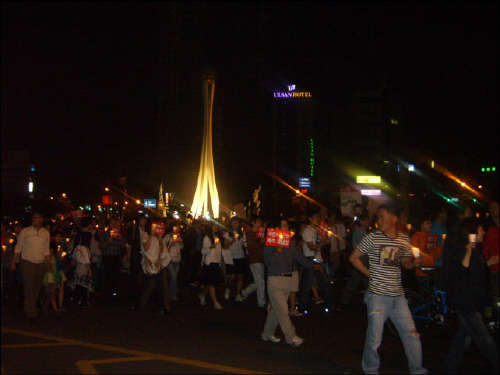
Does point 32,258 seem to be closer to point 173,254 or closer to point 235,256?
point 173,254

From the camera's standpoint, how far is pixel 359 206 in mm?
18234

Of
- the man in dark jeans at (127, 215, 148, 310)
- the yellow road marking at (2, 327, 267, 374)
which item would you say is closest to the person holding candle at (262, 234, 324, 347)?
the yellow road marking at (2, 327, 267, 374)

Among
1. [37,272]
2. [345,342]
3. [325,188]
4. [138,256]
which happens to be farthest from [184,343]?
[325,188]

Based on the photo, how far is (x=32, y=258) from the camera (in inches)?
416

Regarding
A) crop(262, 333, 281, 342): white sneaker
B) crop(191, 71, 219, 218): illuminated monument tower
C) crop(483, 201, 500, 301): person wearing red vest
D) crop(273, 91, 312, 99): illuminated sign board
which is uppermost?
crop(273, 91, 312, 99): illuminated sign board

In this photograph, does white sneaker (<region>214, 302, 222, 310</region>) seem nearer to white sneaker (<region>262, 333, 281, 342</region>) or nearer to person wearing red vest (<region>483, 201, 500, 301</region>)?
white sneaker (<region>262, 333, 281, 342</region>)

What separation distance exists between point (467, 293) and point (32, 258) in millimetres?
7442

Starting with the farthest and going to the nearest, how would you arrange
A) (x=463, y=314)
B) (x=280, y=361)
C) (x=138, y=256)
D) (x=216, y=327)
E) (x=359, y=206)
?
(x=359, y=206)
(x=138, y=256)
(x=216, y=327)
(x=280, y=361)
(x=463, y=314)

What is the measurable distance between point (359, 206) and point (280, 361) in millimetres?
11158

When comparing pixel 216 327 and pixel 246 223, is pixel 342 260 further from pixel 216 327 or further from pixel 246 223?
→ pixel 216 327

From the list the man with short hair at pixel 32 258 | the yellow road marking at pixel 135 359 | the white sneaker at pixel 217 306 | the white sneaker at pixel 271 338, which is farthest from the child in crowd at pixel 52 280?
the white sneaker at pixel 271 338

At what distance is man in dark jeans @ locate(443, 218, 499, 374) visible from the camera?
21.1 ft

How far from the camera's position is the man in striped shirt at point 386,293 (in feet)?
21.6

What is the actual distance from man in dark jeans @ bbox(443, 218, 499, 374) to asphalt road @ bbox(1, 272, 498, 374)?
0.84 m
